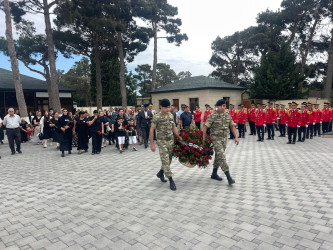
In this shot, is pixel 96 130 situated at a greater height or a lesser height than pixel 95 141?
greater

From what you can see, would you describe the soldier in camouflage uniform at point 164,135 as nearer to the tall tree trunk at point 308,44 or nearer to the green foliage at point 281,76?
the green foliage at point 281,76

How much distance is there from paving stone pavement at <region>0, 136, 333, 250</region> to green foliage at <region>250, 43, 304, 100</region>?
21.0 meters

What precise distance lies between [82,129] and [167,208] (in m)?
7.26

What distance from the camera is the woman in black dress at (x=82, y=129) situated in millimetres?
10409

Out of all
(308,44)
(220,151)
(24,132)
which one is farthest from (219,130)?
(308,44)

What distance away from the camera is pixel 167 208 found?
449 cm

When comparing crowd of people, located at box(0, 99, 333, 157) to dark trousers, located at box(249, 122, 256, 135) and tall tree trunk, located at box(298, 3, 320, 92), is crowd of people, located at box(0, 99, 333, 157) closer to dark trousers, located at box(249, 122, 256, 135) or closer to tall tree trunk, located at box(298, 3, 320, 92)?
dark trousers, located at box(249, 122, 256, 135)

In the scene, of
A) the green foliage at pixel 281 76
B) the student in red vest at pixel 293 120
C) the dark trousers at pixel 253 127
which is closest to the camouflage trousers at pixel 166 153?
the student in red vest at pixel 293 120

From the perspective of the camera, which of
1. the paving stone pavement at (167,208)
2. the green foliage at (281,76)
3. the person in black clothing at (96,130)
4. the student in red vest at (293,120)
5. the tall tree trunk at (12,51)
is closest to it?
the paving stone pavement at (167,208)

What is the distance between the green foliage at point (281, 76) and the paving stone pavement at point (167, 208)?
20970mm

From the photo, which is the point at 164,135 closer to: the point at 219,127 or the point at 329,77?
the point at 219,127

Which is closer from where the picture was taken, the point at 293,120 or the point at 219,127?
the point at 219,127

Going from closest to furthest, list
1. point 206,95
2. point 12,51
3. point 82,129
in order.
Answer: point 82,129
point 12,51
point 206,95

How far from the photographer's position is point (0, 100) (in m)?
25.7
